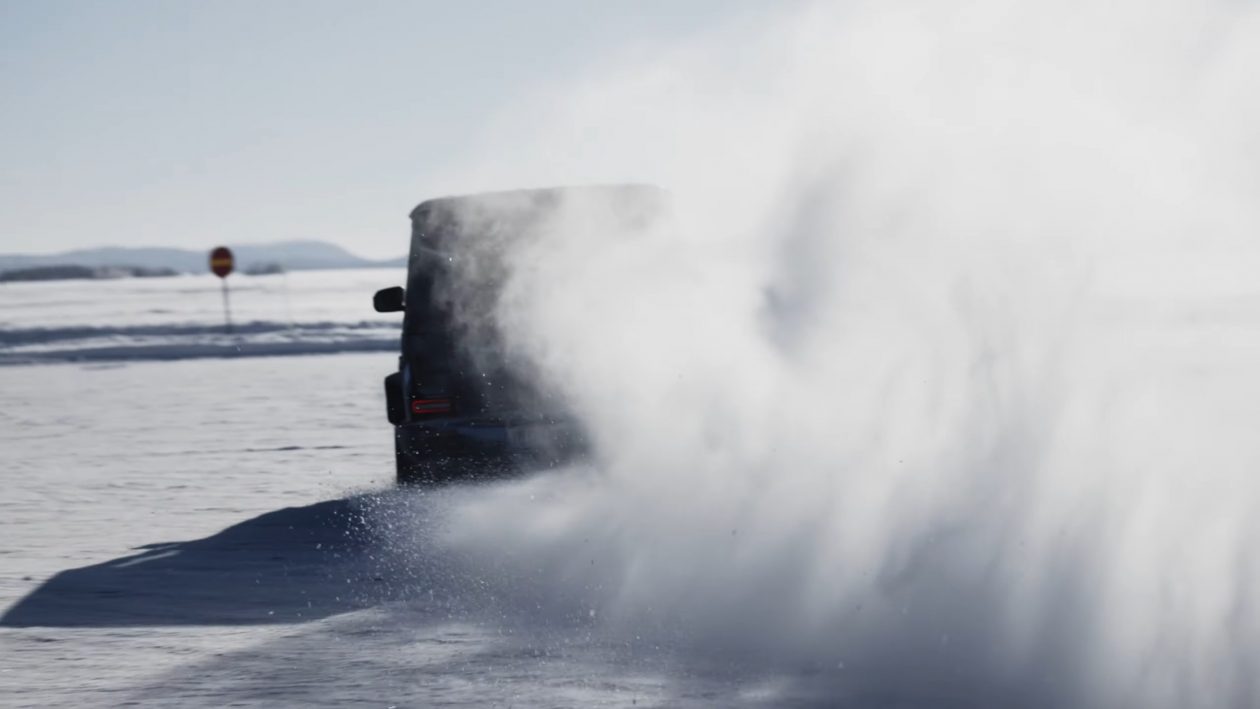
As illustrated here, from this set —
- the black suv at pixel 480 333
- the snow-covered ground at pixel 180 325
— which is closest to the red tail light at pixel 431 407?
the black suv at pixel 480 333

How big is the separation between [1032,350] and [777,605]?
218 cm

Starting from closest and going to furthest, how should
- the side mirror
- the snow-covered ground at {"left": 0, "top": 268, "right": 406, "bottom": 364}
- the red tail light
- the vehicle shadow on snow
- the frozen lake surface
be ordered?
the frozen lake surface → the vehicle shadow on snow → the red tail light → the side mirror → the snow-covered ground at {"left": 0, "top": 268, "right": 406, "bottom": 364}

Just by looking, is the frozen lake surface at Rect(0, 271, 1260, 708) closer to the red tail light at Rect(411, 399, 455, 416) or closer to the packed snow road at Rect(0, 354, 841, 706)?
the packed snow road at Rect(0, 354, 841, 706)

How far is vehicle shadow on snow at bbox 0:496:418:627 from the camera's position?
23.5 ft

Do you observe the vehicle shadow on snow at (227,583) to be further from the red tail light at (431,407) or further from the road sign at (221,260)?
the road sign at (221,260)

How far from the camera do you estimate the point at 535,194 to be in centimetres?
967

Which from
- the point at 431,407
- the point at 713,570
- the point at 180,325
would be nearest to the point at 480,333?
the point at 431,407

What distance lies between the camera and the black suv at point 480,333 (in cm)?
959

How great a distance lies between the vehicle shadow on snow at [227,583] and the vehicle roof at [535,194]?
1878 mm

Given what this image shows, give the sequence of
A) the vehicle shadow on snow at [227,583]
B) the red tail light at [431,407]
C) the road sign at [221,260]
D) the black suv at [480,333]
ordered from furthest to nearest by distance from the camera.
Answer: the road sign at [221,260], the red tail light at [431,407], the black suv at [480,333], the vehicle shadow on snow at [227,583]

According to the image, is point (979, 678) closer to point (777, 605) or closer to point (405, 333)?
point (777, 605)

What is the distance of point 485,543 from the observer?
8.82 metres

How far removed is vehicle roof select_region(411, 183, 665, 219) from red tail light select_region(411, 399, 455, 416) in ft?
3.43

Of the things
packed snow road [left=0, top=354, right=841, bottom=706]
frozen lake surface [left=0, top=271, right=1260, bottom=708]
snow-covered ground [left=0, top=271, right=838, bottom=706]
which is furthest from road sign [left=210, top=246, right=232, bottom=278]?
frozen lake surface [left=0, top=271, right=1260, bottom=708]
